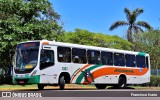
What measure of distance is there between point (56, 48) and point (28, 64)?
6.95 ft

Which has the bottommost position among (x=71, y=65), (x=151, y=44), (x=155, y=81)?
(x=155, y=81)

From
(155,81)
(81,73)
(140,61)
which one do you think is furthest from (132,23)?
(81,73)

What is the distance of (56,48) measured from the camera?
25.9 m

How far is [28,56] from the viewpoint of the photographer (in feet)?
83.3

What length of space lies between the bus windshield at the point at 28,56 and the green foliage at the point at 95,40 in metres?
30.0

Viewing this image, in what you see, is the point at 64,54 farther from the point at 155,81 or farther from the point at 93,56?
the point at 155,81

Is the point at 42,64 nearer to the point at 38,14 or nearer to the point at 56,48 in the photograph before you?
the point at 56,48

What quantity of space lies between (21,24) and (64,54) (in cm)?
1238

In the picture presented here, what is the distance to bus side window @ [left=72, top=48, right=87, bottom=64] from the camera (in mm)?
27359

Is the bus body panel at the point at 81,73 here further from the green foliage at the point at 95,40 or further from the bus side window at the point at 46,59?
the green foliage at the point at 95,40

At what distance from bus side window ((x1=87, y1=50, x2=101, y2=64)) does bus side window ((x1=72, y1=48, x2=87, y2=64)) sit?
1.71 ft

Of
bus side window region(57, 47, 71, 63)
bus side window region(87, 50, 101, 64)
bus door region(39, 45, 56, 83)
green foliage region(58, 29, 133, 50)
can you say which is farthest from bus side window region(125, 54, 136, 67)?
green foliage region(58, 29, 133, 50)

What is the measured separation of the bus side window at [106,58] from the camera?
30.0m

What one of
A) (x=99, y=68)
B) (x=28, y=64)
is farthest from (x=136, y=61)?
(x=28, y=64)
